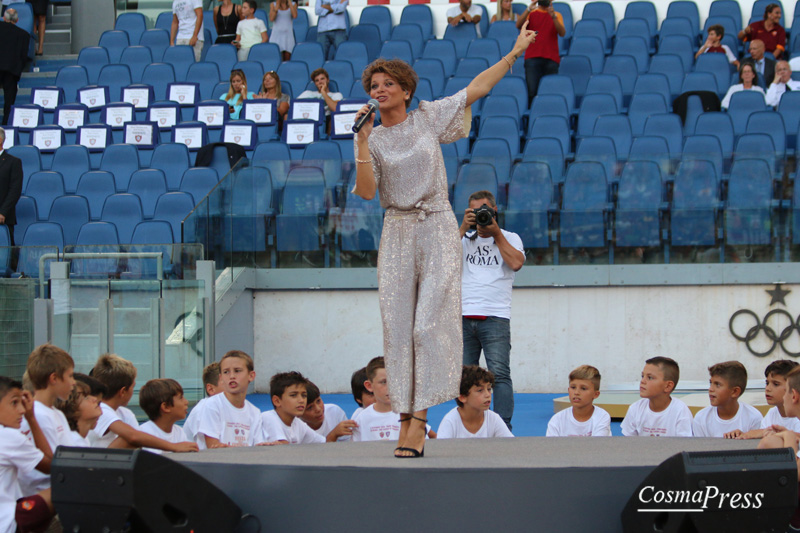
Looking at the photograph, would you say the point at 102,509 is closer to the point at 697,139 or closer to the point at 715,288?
the point at 715,288

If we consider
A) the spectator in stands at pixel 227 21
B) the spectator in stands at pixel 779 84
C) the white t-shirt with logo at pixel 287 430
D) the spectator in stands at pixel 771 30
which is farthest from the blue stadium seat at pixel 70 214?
the spectator in stands at pixel 771 30

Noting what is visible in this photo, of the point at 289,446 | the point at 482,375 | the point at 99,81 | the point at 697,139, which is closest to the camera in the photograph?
the point at 289,446

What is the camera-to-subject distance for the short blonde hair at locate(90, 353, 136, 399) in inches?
176

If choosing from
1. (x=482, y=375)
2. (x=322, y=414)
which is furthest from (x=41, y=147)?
(x=482, y=375)

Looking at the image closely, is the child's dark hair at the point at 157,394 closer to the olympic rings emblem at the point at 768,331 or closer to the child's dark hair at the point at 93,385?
the child's dark hair at the point at 93,385

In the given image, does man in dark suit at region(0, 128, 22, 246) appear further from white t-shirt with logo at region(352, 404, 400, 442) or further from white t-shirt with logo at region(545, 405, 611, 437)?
white t-shirt with logo at region(545, 405, 611, 437)

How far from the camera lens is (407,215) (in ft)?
11.6

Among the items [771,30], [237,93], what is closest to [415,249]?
[237,93]

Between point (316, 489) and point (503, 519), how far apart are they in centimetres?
60

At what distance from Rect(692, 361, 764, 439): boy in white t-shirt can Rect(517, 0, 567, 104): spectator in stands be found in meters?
6.16

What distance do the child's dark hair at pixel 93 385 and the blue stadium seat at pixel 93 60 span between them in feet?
27.4

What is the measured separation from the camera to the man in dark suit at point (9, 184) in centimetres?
836

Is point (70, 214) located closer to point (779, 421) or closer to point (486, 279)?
point (486, 279)
